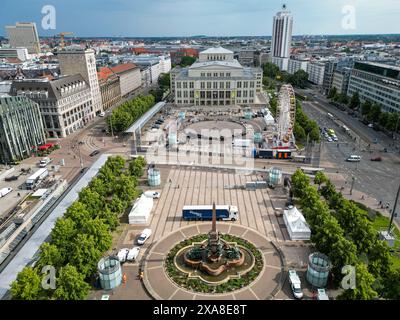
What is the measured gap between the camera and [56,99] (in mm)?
107688

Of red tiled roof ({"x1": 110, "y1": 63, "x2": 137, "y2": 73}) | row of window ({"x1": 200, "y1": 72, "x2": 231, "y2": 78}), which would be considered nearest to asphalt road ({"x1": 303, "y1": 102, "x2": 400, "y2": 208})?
row of window ({"x1": 200, "y1": 72, "x2": 231, "y2": 78})

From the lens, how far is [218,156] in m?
94.2

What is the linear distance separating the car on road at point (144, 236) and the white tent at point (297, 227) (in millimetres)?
25997

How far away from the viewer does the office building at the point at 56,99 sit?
109 meters

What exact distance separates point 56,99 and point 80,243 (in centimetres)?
8095

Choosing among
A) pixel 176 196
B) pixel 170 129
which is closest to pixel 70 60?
pixel 170 129

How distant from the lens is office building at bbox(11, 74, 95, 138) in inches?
4274

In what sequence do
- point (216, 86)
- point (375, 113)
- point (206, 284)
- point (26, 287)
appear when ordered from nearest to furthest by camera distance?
point (26, 287)
point (206, 284)
point (375, 113)
point (216, 86)

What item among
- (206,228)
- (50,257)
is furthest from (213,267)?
(50,257)

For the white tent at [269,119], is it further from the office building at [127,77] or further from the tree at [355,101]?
the office building at [127,77]

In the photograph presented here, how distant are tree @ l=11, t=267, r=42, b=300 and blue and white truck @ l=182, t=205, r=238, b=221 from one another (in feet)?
95.2

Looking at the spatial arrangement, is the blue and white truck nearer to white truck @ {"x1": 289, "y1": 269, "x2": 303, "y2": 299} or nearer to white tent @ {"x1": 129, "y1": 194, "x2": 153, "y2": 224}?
white tent @ {"x1": 129, "y1": 194, "x2": 153, "y2": 224}

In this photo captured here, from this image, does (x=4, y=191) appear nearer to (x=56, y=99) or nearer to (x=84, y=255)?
(x=84, y=255)
